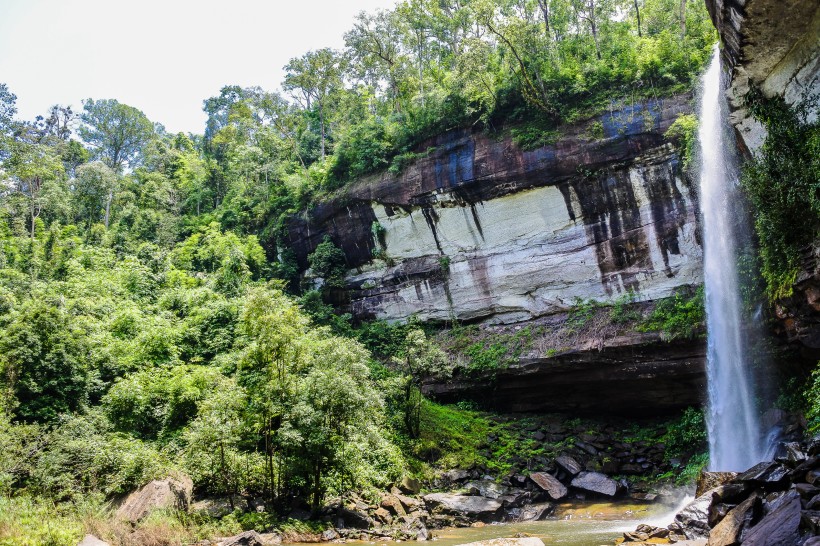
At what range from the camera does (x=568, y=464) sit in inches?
632

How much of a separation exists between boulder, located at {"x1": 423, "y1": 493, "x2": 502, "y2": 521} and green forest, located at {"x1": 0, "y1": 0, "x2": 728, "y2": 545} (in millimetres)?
1378

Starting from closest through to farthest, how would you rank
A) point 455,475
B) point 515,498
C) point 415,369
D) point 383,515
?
point 383,515 → point 515,498 → point 455,475 → point 415,369

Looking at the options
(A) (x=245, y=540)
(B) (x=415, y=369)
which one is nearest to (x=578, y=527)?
(A) (x=245, y=540)

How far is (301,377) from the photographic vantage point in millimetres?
12930

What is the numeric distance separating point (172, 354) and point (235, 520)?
8820 millimetres

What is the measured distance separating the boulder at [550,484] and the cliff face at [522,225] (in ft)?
22.4

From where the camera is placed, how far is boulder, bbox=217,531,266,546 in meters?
10.1

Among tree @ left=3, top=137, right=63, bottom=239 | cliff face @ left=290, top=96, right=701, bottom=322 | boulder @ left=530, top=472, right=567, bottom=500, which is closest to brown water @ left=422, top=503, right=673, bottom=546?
boulder @ left=530, top=472, right=567, bottom=500

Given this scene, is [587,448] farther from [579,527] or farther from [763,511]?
[763,511]

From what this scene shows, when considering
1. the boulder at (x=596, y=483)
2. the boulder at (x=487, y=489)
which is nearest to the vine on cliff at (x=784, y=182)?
the boulder at (x=596, y=483)

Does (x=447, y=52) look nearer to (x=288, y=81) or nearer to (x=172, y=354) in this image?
(x=288, y=81)

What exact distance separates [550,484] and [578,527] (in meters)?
3.45

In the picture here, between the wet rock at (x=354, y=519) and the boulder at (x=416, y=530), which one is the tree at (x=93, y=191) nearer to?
the wet rock at (x=354, y=519)

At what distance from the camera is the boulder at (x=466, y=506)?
13453 millimetres
